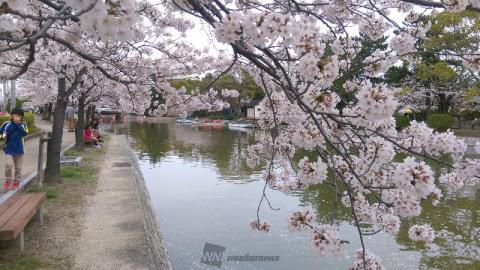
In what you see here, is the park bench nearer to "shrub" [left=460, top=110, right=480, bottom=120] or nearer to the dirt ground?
the dirt ground

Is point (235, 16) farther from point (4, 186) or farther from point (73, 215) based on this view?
point (4, 186)

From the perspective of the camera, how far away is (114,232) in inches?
224

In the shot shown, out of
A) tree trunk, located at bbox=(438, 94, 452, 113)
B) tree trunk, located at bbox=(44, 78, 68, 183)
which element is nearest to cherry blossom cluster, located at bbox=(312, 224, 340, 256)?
tree trunk, located at bbox=(44, 78, 68, 183)

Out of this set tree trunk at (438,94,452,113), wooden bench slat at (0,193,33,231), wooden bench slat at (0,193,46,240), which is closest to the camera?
wooden bench slat at (0,193,46,240)

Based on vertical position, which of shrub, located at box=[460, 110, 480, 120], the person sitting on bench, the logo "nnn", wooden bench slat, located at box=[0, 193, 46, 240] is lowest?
the logo "nnn"

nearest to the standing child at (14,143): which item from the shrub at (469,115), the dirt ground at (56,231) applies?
the dirt ground at (56,231)

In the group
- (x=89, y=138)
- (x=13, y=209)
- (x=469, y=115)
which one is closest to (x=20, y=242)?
(x=13, y=209)

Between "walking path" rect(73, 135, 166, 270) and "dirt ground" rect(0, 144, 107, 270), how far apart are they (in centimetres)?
14

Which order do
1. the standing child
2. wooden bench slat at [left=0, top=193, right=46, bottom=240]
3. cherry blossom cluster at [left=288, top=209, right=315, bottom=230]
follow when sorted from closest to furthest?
cherry blossom cluster at [left=288, top=209, right=315, bottom=230]
wooden bench slat at [left=0, top=193, right=46, bottom=240]
the standing child

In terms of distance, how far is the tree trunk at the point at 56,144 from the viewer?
29.1 ft

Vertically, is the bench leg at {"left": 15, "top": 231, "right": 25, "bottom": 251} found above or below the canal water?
above

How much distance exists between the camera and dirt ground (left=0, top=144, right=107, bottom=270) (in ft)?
15.2

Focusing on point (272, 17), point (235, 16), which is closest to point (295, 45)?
point (272, 17)

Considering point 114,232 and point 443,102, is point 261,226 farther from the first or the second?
point 443,102
